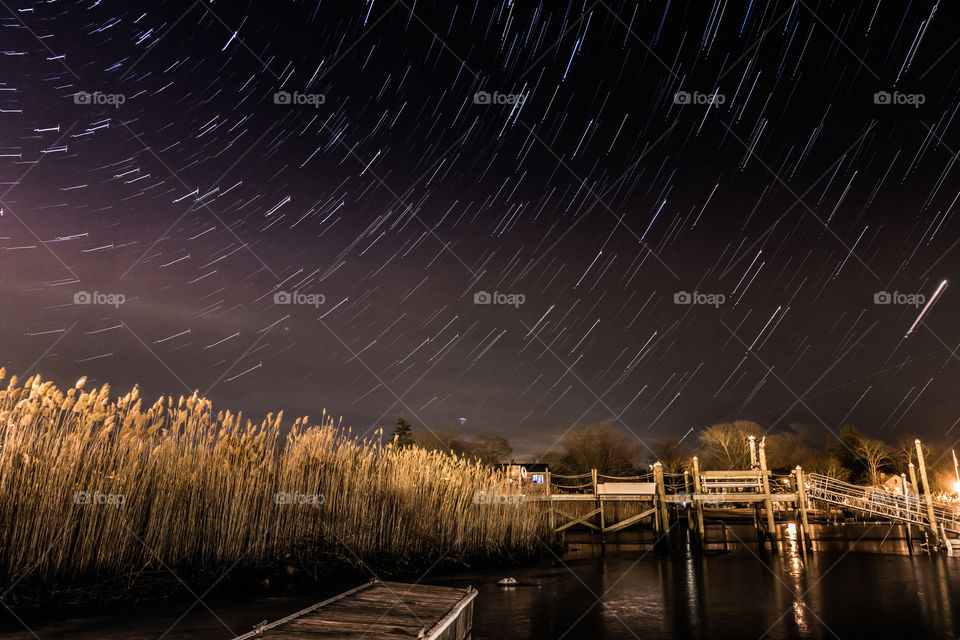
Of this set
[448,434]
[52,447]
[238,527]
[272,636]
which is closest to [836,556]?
[238,527]

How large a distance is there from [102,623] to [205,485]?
2.40 m

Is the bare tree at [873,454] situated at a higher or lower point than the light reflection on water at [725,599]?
higher

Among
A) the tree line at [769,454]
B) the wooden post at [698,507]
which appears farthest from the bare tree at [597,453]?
the wooden post at [698,507]

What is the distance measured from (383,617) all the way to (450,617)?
2.26 ft

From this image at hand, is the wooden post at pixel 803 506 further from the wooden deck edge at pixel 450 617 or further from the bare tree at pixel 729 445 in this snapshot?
the bare tree at pixel 729 445

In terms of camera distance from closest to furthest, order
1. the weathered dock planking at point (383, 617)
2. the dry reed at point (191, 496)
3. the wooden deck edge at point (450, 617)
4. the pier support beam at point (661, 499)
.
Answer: the wooden deck edge at point (450, 617) < the weathered dock planking at point (383, 617) < the dry reed at point (191, 496) < the pier support beam at point (661, 499)

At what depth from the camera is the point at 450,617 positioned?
507cm

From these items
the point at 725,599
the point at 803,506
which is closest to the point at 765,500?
the point at 803,506

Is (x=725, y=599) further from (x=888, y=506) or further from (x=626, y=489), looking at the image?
(x=626, y=489)

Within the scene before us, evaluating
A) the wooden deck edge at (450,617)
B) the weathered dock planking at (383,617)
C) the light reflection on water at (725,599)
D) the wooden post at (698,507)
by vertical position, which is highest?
the wooden post at (698,507)

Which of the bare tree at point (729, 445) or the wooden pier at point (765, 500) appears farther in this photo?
the bare tree at point (729, 445)

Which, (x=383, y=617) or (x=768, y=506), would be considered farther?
(x=768, y=506)

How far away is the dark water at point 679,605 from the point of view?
22.7ft

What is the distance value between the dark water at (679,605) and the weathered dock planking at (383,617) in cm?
109
